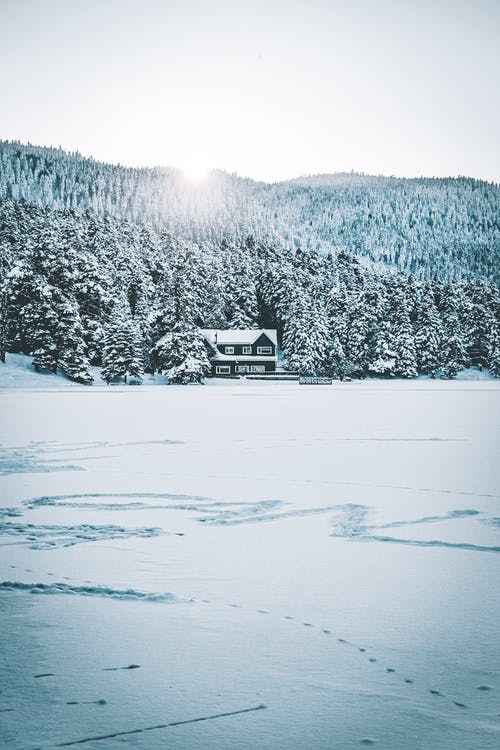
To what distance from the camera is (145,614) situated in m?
4.36

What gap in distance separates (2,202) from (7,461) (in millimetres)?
106368

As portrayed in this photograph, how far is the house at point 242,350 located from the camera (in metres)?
82.5

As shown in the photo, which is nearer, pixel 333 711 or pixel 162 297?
pixel 333 711

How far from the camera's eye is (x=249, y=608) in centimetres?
449

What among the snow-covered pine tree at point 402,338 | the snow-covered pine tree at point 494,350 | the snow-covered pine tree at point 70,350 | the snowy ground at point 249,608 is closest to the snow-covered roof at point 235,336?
the snow-covered pine tree at point 402,338

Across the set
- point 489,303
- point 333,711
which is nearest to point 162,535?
point 333,711

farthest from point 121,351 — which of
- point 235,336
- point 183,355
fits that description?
point 235,336

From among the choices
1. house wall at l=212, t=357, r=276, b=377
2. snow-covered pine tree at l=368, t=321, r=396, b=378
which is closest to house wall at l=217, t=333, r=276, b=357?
house wall at l=212, t=357, r=276, b=377

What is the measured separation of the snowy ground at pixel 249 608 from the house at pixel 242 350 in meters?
71.9

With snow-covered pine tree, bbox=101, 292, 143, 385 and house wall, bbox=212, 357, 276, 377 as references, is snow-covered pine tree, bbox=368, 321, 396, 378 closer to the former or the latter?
house wall, bbox=212, 357, 276, 377

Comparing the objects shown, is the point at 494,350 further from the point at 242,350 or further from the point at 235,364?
the point at 235,364

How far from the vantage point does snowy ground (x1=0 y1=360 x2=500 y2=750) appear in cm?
303

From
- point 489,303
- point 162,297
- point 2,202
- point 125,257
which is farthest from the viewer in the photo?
point 2,202

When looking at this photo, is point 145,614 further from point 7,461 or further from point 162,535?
point 7,461
